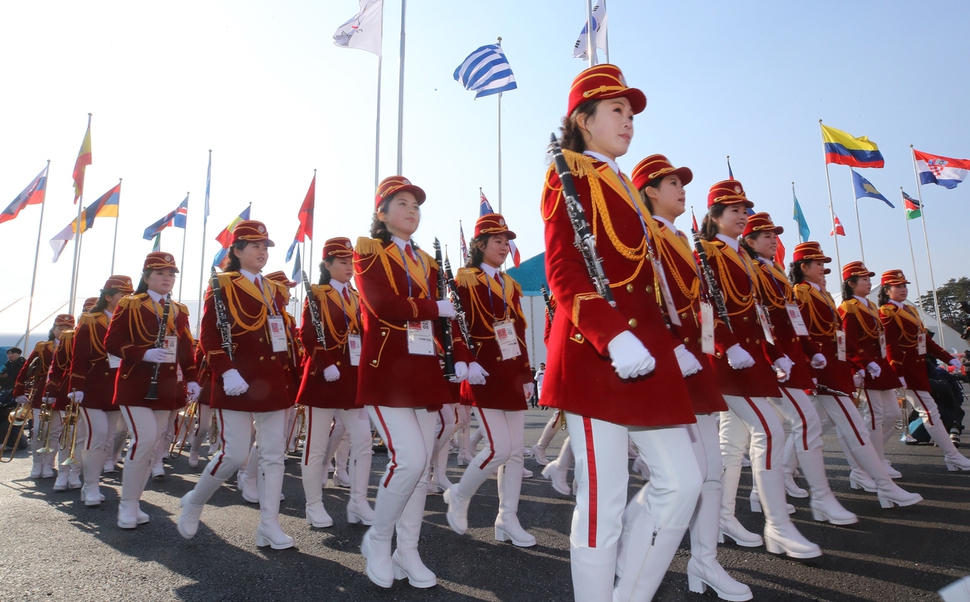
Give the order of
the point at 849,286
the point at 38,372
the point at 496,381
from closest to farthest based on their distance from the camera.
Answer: the point at 496,381 < the point at 849,286 < the point at 38,372

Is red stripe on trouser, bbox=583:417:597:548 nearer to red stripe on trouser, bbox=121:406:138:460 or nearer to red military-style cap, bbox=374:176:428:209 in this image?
red military-style cap, bbox=374:176:428:209

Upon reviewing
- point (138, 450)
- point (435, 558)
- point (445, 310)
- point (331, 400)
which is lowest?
point (435, 558)

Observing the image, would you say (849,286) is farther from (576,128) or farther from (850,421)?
(576,128)

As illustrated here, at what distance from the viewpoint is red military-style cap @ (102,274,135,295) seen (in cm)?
783

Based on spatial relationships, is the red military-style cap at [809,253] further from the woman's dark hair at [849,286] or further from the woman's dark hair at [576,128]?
the woman's dark hair at [576,128]

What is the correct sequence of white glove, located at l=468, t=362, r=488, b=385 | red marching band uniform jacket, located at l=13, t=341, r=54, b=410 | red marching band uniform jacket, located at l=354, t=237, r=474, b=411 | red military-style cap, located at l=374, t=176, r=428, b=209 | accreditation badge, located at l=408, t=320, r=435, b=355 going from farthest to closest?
red marching band uniform jacket, located at l=13, t=341, r=54, b=410 → white glove, located at l=468, t=362, r=488, b=385 → red military-style cap, located at l=374, t=176, r=428, b=209 → accreditation badge, located at l=408, t=320, r=435, b=355 → red marching band uniform jacket, located at l=354, t=237, r=474, b=411

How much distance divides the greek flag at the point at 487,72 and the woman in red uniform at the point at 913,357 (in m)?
8.66

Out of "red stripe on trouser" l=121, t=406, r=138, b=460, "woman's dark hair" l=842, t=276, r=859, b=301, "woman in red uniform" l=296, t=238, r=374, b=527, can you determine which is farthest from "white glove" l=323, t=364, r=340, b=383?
"woman's dark hair" l=842, t=276, r=859, b=301

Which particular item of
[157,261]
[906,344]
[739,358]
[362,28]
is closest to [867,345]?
[906,344]

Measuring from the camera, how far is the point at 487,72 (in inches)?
541

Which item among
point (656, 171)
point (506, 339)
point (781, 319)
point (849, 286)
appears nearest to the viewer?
point (656, 171)

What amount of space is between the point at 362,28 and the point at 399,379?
854 cm

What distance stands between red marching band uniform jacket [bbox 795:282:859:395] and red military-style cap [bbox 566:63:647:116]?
352cm

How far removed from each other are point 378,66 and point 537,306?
2187 centimetres
